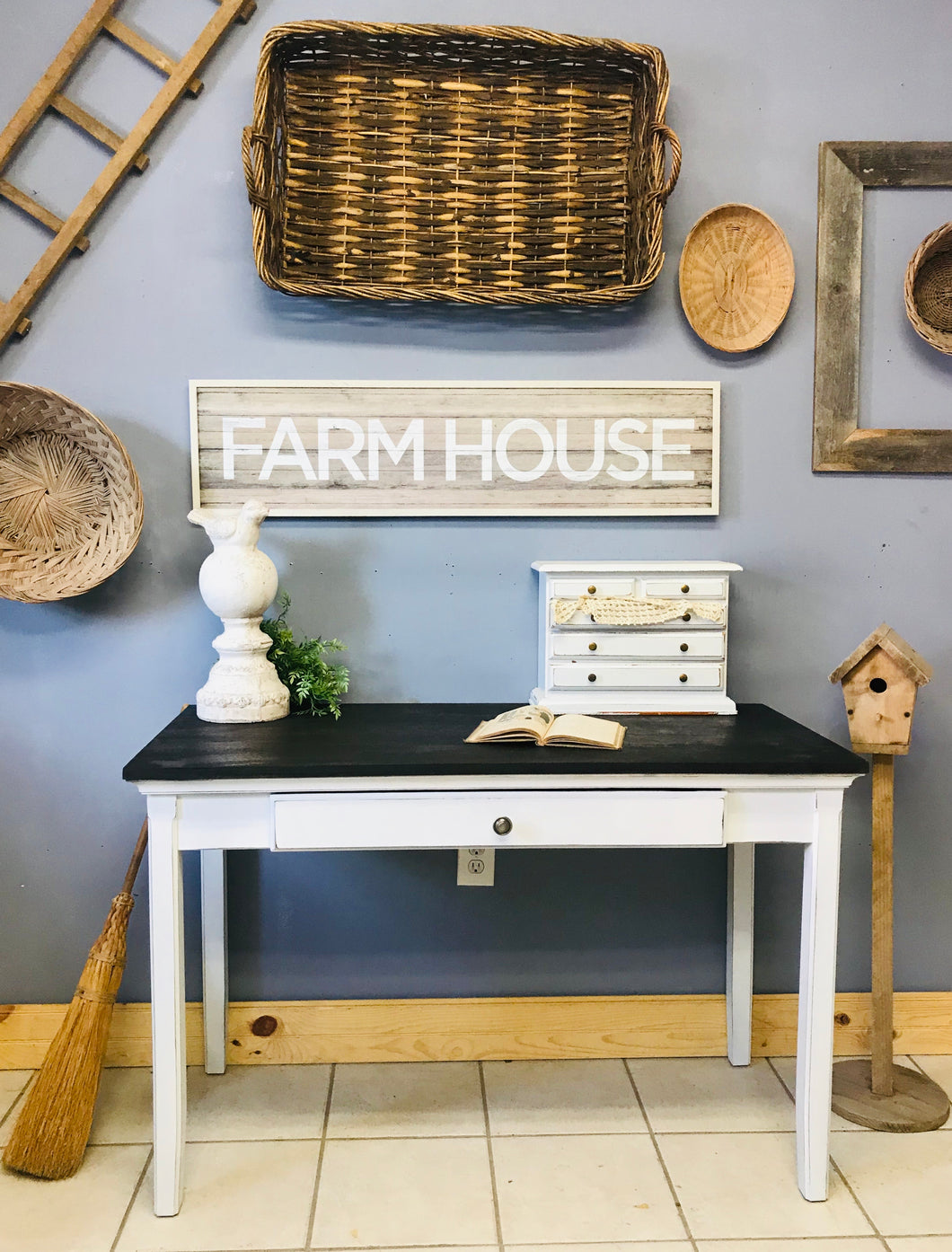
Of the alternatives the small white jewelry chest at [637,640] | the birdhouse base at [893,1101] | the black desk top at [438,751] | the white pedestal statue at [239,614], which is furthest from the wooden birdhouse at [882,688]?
the white pedestal statue at [239,614]

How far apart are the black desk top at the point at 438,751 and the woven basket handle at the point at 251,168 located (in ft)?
3.53

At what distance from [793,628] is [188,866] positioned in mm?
1517

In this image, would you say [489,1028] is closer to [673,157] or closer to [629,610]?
[629,610]

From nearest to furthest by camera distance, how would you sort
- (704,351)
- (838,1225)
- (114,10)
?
(838,1225)
(114,10)
(704,351)

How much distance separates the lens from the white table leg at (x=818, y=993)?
74.0 inches

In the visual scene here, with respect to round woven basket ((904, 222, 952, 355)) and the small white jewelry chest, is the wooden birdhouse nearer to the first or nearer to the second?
the small white jewelry chest

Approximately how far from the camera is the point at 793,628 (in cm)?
242

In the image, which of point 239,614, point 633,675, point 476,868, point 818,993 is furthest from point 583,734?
point 239,614

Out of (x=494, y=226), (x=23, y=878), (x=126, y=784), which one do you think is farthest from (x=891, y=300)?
(x=23, y=878)

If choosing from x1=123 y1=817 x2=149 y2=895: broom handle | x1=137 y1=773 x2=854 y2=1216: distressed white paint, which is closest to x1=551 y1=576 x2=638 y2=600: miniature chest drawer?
x1=137 y1=773 x2=854 y2=1216: distressed white paint

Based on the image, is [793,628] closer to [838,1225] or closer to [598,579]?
[598,579]

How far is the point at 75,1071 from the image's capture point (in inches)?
83.0

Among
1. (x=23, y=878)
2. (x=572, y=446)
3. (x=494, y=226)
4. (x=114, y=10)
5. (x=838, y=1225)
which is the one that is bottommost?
(x=838, y=1225)

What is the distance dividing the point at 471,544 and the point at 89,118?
1222mm
